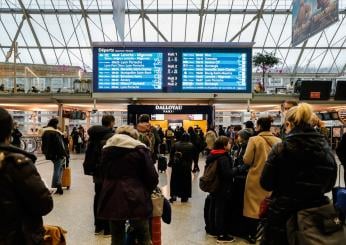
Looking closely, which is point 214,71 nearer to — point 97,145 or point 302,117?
point 97,145

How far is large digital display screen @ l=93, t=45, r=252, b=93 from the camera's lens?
1409cm

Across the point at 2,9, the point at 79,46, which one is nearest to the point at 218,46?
the point at 79,46


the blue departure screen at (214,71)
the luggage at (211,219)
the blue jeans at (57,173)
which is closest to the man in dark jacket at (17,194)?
the luggage at (211,219)

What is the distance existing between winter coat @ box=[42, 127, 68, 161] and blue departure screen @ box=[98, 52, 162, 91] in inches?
246

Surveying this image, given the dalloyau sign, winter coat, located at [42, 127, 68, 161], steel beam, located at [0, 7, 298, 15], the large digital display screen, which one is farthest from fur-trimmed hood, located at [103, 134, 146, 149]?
steel beam, located at [0, 7, 298, 15]

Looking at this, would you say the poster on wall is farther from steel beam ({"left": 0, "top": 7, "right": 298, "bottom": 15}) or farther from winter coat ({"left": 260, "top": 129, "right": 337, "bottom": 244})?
steel beam ({"left": 0, "top": 7, "right": 298, "bottom": 15})

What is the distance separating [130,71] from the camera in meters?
14.1

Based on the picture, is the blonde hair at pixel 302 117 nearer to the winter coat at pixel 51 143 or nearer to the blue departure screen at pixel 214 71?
the winter coat at pixel 51 143

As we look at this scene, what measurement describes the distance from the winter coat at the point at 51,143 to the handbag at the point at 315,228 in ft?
20.4

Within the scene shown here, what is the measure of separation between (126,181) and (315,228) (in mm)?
1515

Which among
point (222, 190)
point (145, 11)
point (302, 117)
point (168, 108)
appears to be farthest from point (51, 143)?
point (145, 11)

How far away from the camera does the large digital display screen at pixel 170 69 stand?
14094 mm

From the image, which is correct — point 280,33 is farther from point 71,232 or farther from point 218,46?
point 71,232

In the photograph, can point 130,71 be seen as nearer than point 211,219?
No
